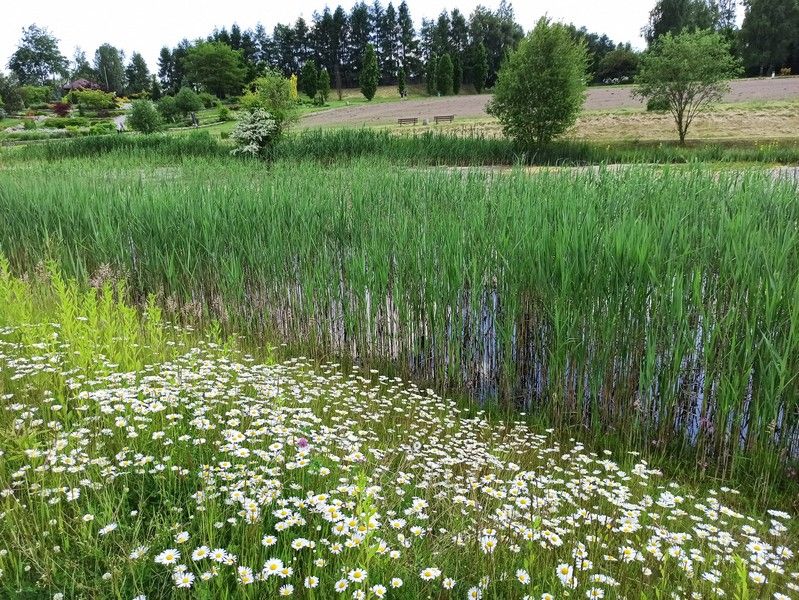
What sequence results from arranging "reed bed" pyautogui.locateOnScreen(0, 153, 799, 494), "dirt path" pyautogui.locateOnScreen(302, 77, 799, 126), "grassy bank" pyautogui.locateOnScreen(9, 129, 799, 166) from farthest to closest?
"dirt path" pyautogui.locateOnScreen(302, 77, 799, 126) < "grassy bank" pyautogui.locateOnScreen(9, 129, 799, 166) < "reed bed" pyautogui.locateOnScreen(0, 153, 799, 494)

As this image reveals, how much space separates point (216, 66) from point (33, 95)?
19.6 meters

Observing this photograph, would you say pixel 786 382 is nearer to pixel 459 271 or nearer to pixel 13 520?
pixel 459 271

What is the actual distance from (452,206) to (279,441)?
4.25m

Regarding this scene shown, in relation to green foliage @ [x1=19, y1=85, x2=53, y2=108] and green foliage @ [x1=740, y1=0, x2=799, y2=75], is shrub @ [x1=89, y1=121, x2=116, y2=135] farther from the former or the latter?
green foliage @ [x1=740, y1=0, x2=799, y2=75]

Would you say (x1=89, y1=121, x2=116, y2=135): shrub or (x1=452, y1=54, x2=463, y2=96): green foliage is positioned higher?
(x1=452, y1=54, x2=463, y2=96): green foliage

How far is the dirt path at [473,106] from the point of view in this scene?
33.3m

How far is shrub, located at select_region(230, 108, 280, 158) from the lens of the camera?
18078 millimetres

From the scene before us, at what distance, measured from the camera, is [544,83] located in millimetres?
19297

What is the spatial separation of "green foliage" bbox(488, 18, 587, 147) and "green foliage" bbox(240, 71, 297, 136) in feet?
25.8

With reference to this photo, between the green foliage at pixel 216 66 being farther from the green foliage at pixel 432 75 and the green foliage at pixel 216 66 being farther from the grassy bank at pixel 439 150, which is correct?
the grassy bank at pixel 439 150

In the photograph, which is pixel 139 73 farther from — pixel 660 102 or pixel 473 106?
pixel 660 102

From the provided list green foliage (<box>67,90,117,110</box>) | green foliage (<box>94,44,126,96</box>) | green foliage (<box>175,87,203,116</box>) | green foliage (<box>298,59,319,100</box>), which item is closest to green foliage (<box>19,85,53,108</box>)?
green foliage (<box>67,90,117,110</box>)

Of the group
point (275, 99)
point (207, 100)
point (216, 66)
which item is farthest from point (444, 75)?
point (275, 99)

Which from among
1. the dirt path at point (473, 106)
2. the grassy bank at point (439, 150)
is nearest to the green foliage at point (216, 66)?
the dirt path at point (473, 106)
